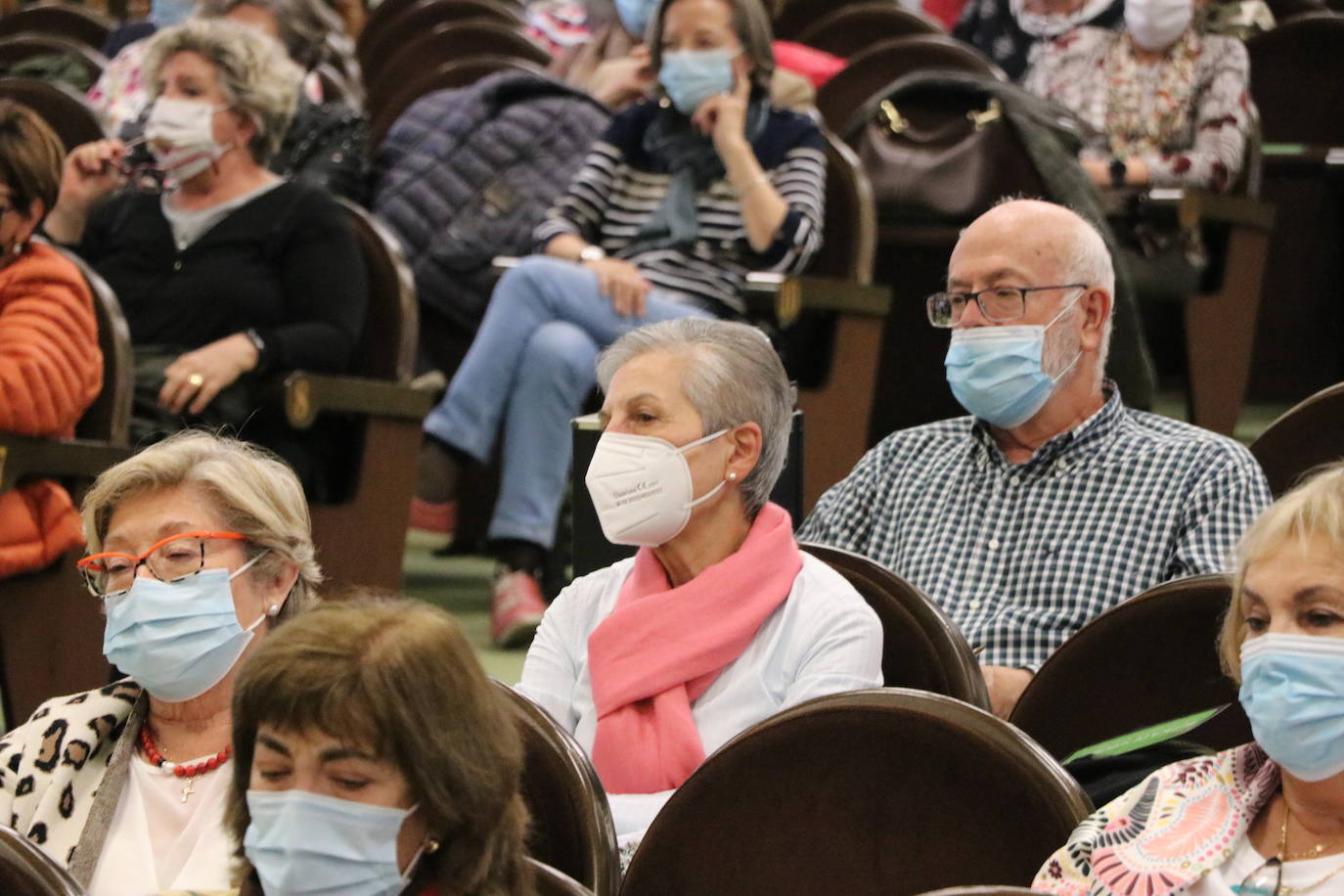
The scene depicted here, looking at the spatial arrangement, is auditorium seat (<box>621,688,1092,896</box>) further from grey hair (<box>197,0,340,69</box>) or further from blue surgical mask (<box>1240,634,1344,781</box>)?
grey hair (<box>197,0,340,69</box>)

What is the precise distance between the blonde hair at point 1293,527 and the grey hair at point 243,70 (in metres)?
2.58

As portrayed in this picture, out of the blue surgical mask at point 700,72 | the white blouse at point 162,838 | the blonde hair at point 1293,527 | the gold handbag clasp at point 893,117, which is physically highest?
the blonde hair at point 1293,527

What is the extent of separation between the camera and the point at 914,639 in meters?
2.36

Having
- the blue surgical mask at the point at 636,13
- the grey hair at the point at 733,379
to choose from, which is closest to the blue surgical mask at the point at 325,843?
the grey hair at the point at 733,379

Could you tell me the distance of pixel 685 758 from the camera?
7.50 feet

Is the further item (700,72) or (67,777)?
(700,72)

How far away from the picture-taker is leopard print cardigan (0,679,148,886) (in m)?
2.03

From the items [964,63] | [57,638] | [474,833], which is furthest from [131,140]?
[474,833]

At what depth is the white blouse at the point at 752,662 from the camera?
7.41 feet

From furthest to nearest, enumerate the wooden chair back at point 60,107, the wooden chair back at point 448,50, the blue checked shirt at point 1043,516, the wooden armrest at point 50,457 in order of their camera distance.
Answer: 1. the wooden chair back at point 448,50
2. the wooden chair back at point 60,107
3. the wooden armrest at point 50,457
4. the blue checked shirt at point 1043,516

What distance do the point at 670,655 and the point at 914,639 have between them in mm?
275

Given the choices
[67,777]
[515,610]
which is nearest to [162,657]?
[67,777]

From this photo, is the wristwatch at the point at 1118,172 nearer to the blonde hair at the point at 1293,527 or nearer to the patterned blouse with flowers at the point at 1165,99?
the patterned blouse with flowers at the point at 1165,99

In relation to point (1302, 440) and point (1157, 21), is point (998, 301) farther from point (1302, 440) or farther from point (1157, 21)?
point (1157, 21)
